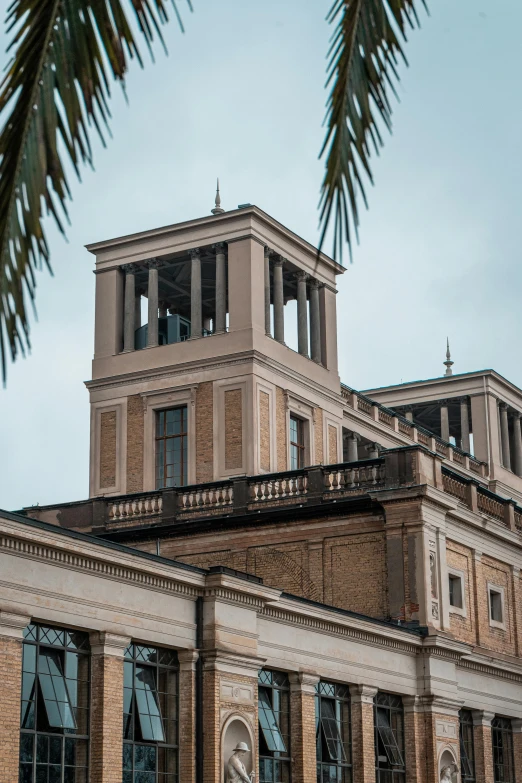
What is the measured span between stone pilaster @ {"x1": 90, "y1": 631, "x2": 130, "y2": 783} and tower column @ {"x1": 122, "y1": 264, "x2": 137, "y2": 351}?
2273 cm

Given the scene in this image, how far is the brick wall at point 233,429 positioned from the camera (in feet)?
137

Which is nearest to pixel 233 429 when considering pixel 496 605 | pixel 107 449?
pixel 107 449

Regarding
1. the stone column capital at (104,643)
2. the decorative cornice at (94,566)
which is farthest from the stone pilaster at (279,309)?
the stone column capital at (104,643)

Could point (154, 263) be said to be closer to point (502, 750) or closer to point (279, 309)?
point (279, 309)

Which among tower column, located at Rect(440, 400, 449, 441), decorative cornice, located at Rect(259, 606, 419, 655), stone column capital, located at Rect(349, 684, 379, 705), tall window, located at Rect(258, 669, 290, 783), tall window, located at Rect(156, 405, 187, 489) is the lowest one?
tall window, located at Rect(258, 669, 290, 783)

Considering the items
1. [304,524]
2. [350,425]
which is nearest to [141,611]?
[304,524]

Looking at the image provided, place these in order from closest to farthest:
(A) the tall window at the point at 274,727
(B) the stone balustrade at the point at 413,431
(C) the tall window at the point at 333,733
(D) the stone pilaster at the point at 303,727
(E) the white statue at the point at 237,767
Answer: (E) the white statue at the point at 237,767 < (A) the tall window at the point at 274,727 < (D) the stone pilaster at the point at 303,727 < (C) the tall window at the point at 333,733 < (B) the stone balustrade at the point at 413,431

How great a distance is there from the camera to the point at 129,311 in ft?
149

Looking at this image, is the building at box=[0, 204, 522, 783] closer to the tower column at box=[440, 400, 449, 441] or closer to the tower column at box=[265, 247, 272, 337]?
the tower column at box=[265, 247, 272, 337]

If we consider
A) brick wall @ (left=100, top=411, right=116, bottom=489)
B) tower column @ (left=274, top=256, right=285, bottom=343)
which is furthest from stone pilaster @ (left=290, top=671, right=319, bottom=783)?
tower column @ (left=274, top=256, right=285, bottom=343)

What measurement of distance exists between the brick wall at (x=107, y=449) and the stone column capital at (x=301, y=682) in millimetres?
16442

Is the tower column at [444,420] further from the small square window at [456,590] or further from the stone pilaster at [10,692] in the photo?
the stone pilaster at [10,692]

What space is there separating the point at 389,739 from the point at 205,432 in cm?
1377

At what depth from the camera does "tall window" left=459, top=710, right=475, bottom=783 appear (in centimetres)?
3497
